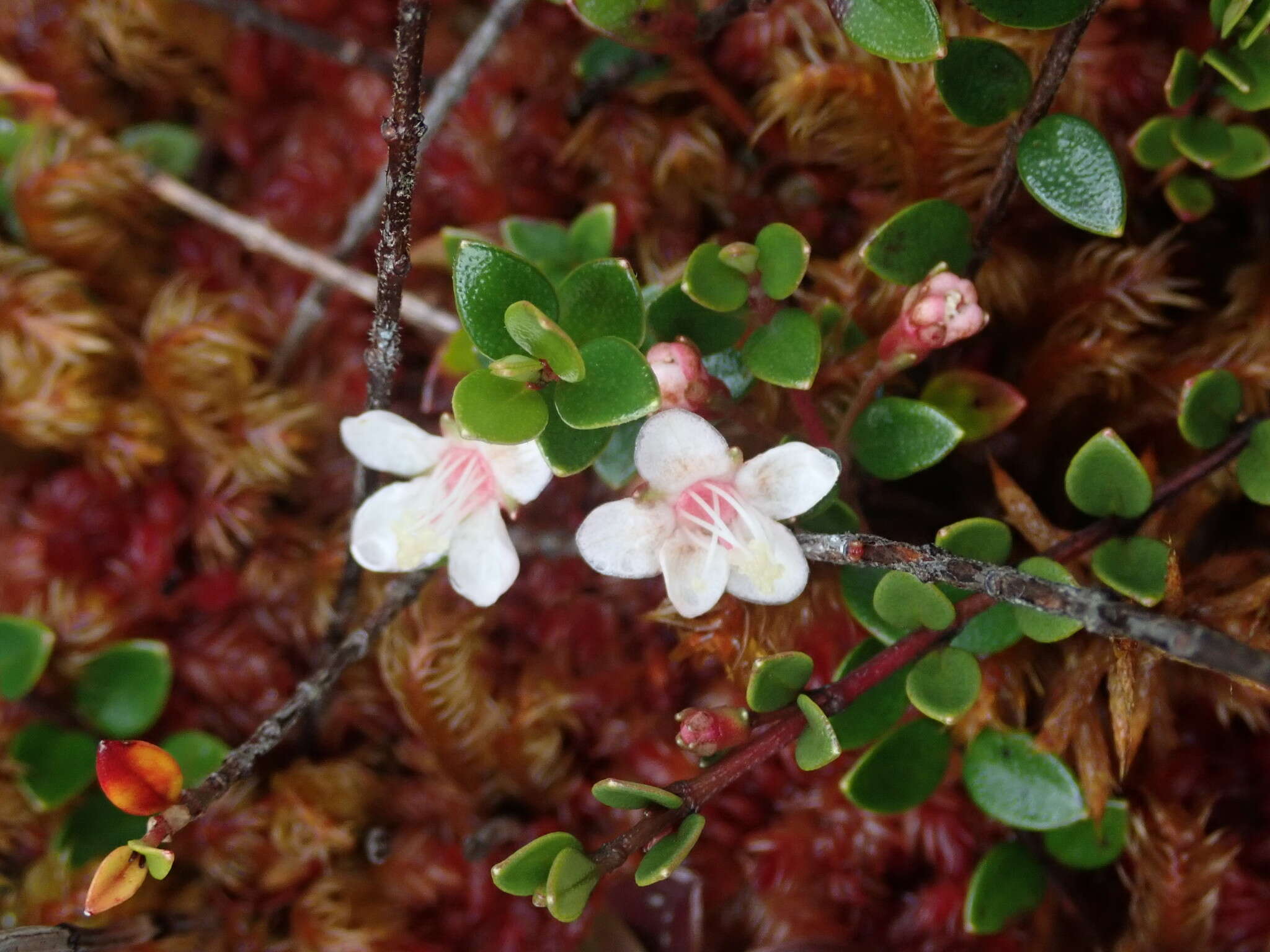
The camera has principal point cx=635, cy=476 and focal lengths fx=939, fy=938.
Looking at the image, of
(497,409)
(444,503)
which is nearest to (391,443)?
(444,503)

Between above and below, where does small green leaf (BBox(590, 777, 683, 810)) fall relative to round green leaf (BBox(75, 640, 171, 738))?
above

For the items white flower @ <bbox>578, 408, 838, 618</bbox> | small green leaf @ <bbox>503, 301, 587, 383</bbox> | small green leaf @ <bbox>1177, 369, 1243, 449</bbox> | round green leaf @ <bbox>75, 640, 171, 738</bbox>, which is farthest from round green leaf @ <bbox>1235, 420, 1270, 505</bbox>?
round green leaf @ <bbox>75, 640, 171, 738</bbox>

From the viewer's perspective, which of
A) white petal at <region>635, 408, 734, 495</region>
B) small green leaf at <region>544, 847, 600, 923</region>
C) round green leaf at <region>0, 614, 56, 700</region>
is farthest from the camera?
round green leaf at <region>0, 614, 56, 700</region>

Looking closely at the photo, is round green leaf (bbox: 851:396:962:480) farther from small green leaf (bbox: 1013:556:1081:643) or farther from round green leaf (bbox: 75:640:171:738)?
round green leaf (bbox: 75:640:171:738)

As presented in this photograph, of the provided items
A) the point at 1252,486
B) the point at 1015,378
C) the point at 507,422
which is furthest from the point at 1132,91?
the point at 507,422

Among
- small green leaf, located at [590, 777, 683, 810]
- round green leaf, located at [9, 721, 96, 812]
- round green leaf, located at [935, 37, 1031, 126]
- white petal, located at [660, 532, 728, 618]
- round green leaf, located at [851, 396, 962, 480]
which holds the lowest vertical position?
round green leaf, located at [9, 721, 96, 812]

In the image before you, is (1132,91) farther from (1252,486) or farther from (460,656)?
(460,656)
